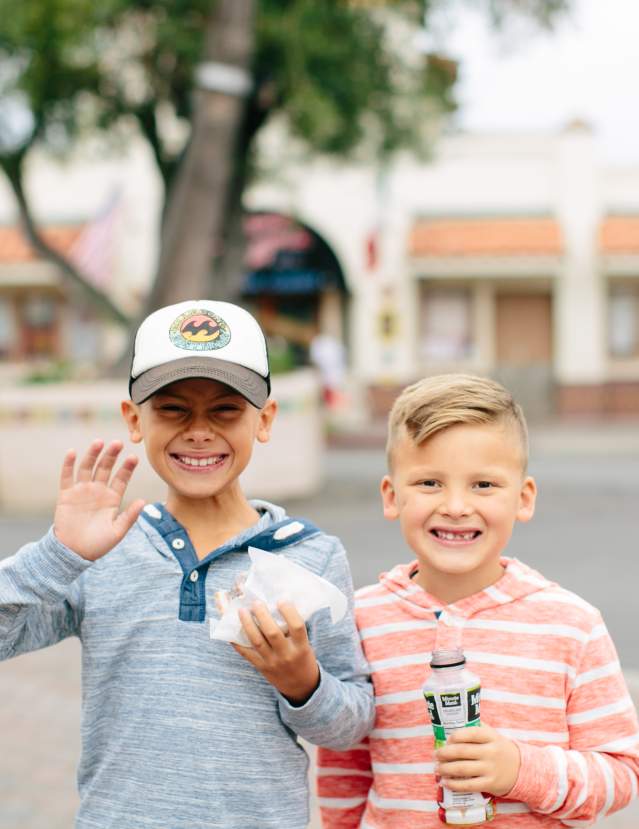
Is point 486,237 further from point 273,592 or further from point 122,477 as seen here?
point 273,592

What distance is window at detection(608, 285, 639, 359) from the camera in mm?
24922

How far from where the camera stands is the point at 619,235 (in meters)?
23.8

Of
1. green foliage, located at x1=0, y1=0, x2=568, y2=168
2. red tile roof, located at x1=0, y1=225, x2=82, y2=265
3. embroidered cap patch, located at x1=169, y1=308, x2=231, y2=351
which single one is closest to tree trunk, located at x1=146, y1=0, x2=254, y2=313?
green foliage, located at x1=0, y1=0, x2=568, y2=168

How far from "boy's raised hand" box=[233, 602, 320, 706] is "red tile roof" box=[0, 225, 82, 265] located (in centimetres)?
2396

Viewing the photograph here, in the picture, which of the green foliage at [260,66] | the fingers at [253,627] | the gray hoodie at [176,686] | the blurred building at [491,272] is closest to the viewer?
the fingers at [253,627]

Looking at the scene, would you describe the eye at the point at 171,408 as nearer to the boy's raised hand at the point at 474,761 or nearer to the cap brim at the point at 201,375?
the cap brim at the point at 201,375

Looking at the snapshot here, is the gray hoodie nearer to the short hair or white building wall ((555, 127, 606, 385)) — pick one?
the short hair

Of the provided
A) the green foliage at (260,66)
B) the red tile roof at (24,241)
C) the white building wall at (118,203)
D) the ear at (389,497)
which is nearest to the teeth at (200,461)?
the ear at (389,497)

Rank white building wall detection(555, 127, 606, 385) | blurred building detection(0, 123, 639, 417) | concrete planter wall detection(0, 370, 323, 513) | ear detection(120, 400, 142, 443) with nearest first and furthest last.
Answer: ear detection(120, 400, 142, 443) < concrete planter wall detection(0, 370, 323, 513) < blurred building detection(0, 123, 639, 417) < white building wall detection(555, 127, 606, 385)

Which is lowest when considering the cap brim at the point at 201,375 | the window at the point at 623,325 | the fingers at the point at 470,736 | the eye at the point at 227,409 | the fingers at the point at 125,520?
the fingers at the point at 470,736

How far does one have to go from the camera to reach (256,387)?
7.04 ft

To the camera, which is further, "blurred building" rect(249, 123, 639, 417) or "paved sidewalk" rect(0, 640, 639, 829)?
"blurred building" rect(249, 123, 639, 417)

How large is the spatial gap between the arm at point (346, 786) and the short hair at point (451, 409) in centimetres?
60

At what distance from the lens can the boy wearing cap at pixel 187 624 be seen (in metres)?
1.98
